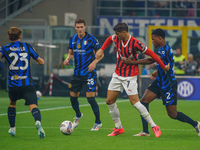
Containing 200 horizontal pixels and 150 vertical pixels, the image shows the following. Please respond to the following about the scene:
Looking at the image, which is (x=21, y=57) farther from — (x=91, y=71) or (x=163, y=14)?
(x=163, y=14)

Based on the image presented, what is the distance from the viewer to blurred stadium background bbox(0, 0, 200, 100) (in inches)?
786

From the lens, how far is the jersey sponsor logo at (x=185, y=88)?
18578 mm

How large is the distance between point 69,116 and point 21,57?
4.35 m

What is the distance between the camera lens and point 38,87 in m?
20.3

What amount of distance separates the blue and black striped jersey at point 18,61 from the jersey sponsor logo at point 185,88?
460 inches

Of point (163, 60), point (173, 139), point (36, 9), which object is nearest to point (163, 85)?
point (163, 60)

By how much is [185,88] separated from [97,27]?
176 inches

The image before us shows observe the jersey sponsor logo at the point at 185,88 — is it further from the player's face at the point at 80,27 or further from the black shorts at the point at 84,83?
the player's face at the point at 80,27

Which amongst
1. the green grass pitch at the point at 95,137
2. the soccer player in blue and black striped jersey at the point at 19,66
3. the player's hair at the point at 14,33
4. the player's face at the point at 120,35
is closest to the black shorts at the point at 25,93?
the soccer player in blue and black striped jersey at the point at 19,66

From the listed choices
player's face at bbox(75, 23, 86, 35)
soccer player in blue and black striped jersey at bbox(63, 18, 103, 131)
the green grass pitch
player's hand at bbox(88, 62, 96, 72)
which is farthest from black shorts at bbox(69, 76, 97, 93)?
player's face at bbox(75, 23, 86, 35)

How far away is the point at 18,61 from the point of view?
7.75m

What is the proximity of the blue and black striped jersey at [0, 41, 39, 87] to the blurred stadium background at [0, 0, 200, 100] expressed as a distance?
454 inches

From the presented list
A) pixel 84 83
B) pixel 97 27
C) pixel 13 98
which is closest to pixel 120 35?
pixel 84 83

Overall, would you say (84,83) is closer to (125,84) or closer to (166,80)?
(125,84)
